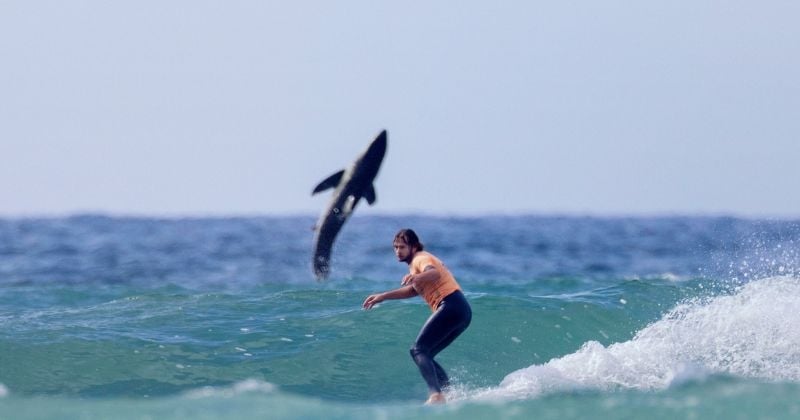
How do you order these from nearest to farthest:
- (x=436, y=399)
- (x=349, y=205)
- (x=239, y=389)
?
1. (x=436, y=399)
2. (x=349, y=205)
3. (x=239, y=389)

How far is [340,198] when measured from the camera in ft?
42.1

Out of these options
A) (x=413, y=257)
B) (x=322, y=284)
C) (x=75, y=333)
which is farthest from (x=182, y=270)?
(x=413, y=257)

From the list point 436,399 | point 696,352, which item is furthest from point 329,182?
point 696,352

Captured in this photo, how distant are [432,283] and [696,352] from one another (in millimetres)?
3668

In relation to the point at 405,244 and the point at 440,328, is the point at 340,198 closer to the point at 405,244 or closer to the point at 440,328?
the point at 405,244

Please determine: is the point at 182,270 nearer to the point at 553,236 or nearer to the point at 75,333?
the point at 75,333

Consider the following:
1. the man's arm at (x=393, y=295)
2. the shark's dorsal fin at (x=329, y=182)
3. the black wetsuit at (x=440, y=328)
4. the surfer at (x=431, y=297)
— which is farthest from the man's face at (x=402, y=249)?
the shark's dorsal fin at (x=329, y=182)

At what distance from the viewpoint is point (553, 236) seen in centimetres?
5281

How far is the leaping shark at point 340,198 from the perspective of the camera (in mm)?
12797

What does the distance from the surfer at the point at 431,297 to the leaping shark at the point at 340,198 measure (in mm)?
922

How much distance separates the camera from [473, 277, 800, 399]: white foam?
12.1 meters

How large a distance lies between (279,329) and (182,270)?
632 inches

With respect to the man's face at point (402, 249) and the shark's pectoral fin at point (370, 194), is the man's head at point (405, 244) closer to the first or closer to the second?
the man's face at point (402, 249)

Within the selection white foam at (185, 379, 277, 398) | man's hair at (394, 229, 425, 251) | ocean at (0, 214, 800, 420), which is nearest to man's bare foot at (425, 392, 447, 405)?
ocean at (0, 214, 800, 420)
